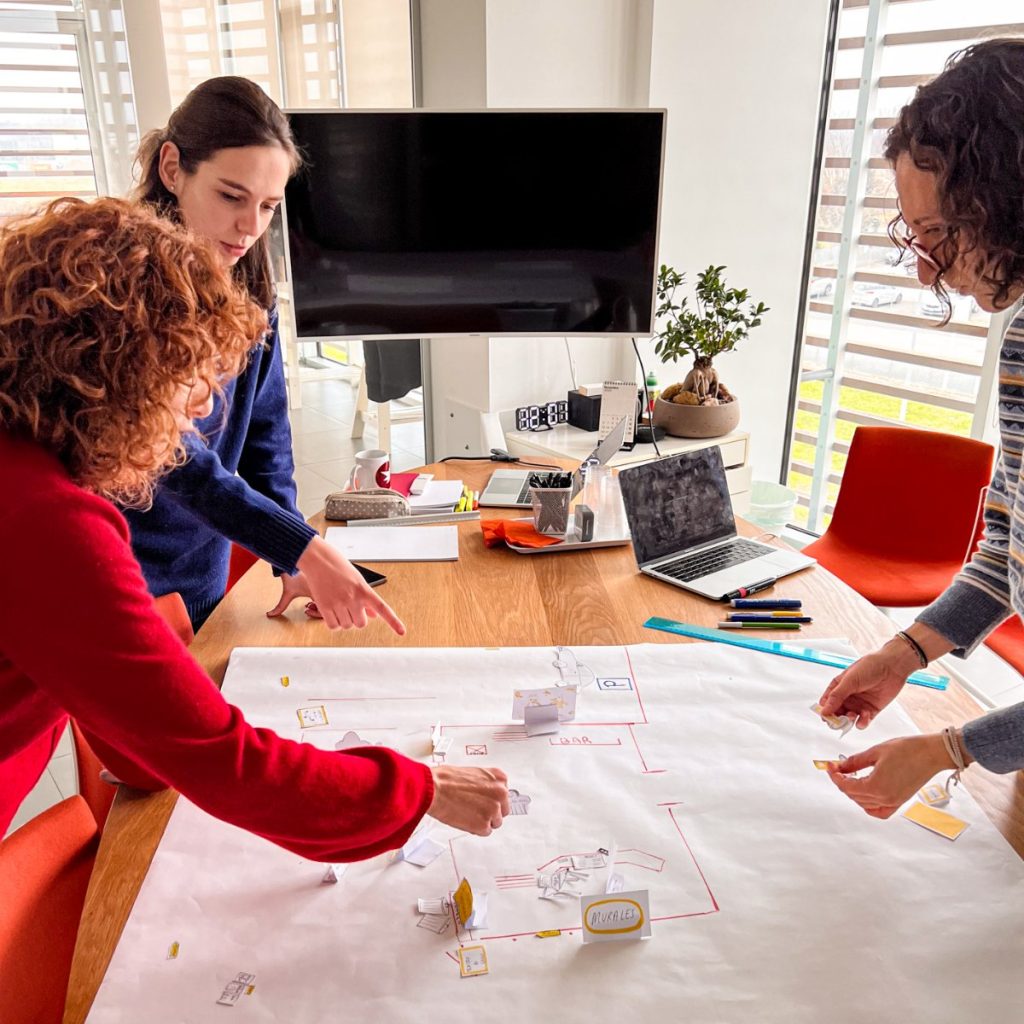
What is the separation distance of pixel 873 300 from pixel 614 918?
11.2ft

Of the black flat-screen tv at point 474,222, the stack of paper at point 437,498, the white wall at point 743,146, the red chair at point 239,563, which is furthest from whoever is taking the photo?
the white wall at point 743,146

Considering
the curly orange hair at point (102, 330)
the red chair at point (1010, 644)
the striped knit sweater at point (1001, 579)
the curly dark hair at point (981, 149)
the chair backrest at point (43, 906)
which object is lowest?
the red chair at point (1010, 644)

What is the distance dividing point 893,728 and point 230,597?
1.07m

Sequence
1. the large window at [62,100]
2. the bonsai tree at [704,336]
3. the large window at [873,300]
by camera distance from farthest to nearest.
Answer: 1. the large window at [873,300]
2. the bonsai tree at [704,336]
3. the large window at [62,100]

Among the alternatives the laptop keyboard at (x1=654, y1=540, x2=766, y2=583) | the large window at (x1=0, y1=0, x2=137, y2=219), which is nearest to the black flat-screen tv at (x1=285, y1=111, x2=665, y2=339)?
the large window at (x1=0, y1=0, x2=137, y2=219)

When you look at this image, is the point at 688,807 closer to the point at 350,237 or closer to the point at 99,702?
the point at 99,702

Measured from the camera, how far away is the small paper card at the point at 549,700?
1.19m

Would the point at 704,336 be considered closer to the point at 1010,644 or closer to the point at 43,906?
the point at 1010,644

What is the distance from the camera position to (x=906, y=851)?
0.99 meters

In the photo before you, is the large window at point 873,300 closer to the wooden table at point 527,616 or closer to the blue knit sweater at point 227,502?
the wooden table at point 527,616

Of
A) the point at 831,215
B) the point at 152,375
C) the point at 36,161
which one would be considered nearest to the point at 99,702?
the point at 152,375

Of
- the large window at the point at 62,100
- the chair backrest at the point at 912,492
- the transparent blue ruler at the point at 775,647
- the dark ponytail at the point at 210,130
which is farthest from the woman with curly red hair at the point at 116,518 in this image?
the large window at the point at 62,100

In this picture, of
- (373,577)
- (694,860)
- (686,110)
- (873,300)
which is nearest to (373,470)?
(373,577)

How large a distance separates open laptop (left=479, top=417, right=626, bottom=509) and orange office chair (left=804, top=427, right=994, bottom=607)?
85 centimetres
